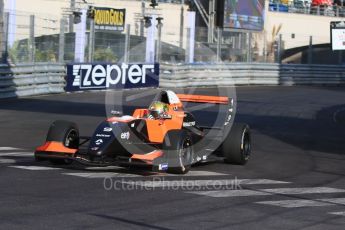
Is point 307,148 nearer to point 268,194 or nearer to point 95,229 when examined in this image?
point 268,194

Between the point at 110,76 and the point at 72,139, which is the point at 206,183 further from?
the point at 110,76

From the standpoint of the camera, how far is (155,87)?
30953 mm

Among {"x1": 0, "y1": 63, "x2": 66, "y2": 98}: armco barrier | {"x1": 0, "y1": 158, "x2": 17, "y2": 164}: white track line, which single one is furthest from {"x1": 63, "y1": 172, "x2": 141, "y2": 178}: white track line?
{"x1": 0, "y1": 63, "x2": 66, "y2": 98}: armco barrier

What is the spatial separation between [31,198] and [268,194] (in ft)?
9.13

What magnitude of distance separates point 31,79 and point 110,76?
4.83 m

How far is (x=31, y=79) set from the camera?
2378 cm

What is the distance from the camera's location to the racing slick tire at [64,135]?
1059 cm

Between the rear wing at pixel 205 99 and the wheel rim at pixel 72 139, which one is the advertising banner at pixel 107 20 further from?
the wheel rim at pixel 72 139

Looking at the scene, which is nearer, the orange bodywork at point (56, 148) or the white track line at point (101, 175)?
the white track line at point (101, 175)

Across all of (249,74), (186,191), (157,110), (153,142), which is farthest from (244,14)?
(186,191)

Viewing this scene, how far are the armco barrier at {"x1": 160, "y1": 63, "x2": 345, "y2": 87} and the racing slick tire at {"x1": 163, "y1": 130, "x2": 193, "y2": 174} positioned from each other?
2082 centimetres

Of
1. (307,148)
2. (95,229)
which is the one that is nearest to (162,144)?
(95,229)

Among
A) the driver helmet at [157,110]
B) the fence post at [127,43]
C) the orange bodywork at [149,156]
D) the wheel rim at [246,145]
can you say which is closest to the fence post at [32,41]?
the fence post at [127,43]

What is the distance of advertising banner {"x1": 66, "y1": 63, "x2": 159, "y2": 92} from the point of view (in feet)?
86.3
